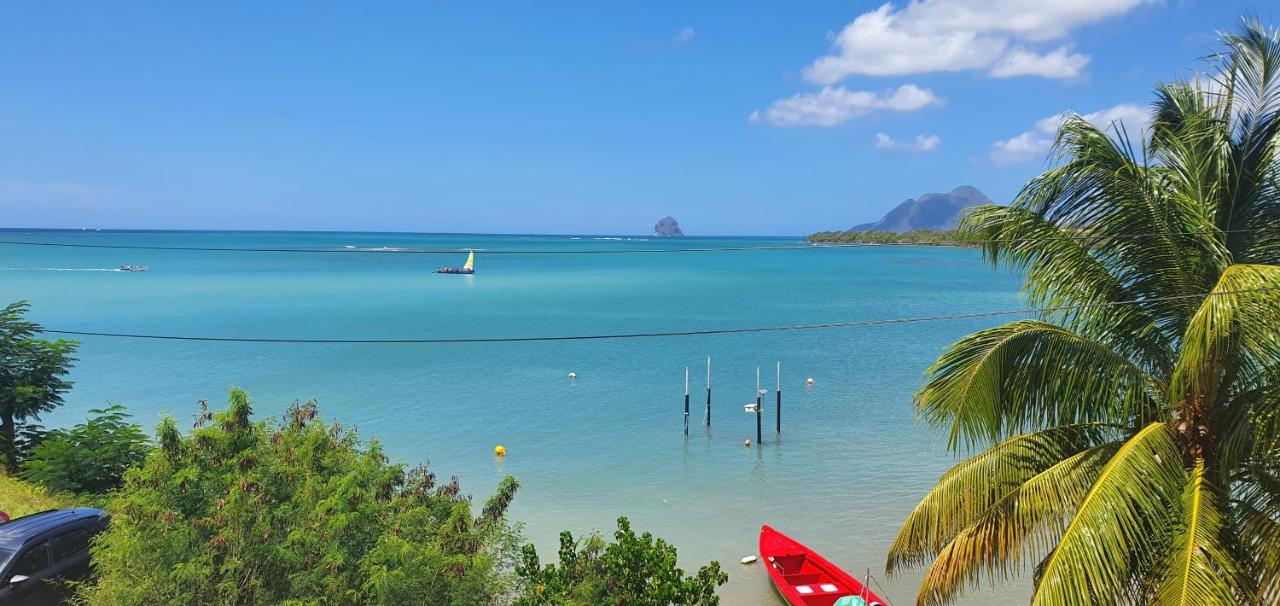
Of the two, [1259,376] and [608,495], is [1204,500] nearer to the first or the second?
[1259,376]

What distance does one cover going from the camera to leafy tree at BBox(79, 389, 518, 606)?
27.7ft

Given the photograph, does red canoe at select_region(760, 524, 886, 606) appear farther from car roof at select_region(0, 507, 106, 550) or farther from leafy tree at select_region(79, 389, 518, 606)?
car roof at select_region(0, 507, 106, 550)

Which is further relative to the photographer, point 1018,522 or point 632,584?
point 632,584

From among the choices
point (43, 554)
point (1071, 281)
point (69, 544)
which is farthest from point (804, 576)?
point (43, 554)

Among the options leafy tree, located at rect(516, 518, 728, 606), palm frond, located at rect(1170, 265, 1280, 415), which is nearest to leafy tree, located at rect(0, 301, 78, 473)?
leafy tree, located at rect(516, 518, 728, 606)

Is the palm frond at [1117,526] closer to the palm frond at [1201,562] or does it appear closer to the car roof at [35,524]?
the palm frond at [1201,562]

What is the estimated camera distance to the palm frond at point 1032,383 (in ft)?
25.3

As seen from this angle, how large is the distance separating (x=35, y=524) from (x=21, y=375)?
8.58 metres

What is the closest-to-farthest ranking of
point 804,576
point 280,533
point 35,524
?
point 280,533
point 35,524
point 804,576

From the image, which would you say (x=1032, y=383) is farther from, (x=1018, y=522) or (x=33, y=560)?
(x=33, y=560)

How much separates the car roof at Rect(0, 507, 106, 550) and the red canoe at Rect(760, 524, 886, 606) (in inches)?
444

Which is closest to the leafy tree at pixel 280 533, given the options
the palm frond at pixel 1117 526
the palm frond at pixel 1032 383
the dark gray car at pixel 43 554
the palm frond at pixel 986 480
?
the dark gray car at pixel 43 554

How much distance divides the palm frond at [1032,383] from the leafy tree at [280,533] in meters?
5.21

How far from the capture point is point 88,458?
16938 millimetres
